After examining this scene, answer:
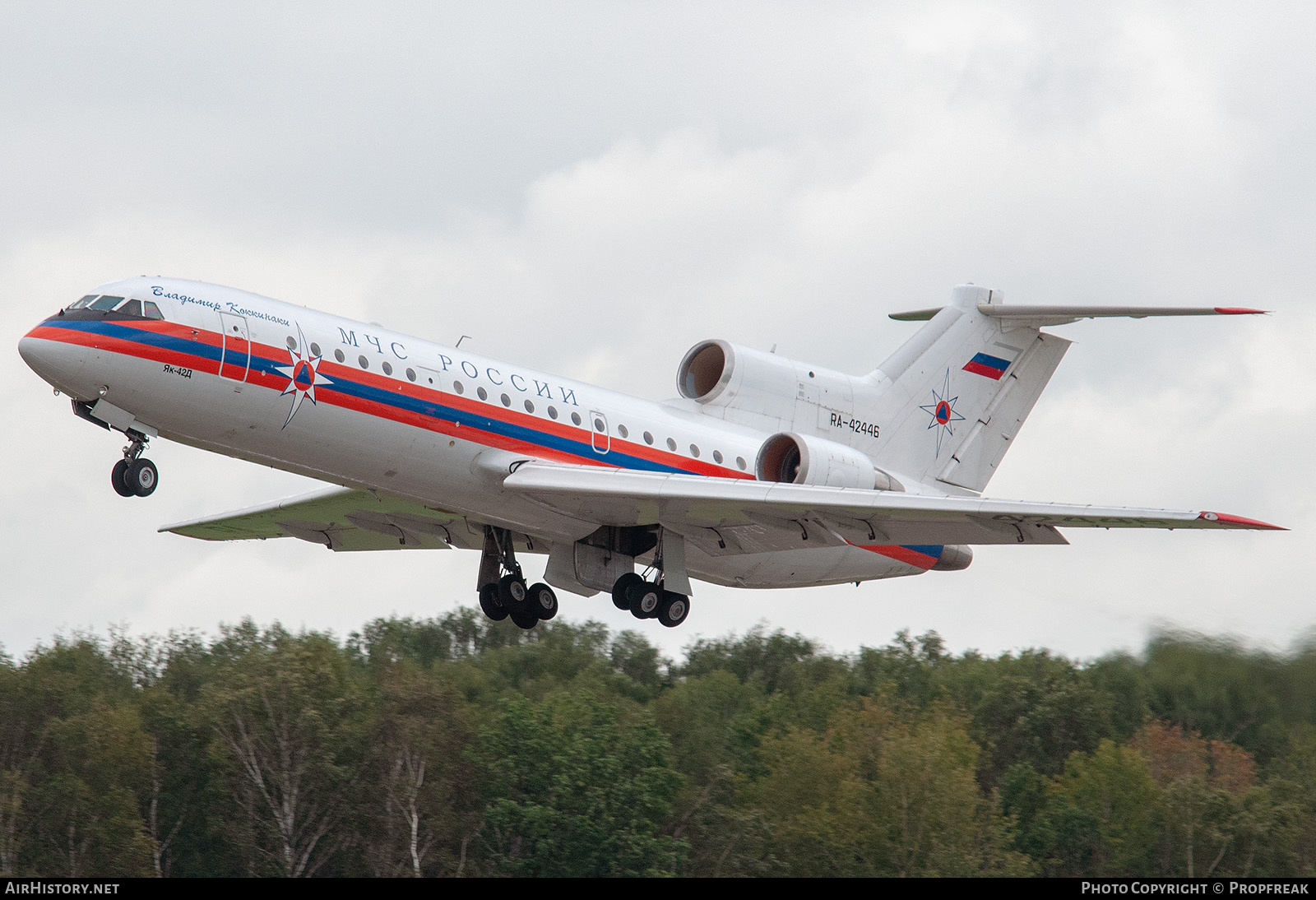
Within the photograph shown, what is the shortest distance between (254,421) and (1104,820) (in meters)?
30.7

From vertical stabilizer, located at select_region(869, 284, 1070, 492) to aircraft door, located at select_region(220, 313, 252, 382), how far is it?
11.2 metres

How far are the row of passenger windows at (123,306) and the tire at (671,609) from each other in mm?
8081

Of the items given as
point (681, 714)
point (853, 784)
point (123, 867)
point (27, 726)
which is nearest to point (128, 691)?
point (27, 726)

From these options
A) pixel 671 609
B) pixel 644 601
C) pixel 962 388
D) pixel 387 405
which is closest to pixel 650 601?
pixel 644 601

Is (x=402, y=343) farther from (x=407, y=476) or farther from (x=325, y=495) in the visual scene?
(x=325, y=495)

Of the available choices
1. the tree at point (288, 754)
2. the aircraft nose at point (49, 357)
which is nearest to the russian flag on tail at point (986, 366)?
the aircraft nose at point (49, 357)

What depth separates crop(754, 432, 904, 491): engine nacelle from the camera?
24094 mm

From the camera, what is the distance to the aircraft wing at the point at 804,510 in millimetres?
21344

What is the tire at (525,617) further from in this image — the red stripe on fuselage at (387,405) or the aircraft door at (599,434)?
the aircraft door at (599,434)

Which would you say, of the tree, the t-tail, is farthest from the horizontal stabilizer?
the tree

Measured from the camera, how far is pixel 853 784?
142ft

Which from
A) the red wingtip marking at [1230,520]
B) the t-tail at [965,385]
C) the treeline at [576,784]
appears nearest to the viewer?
the red wingtip marking at [1230,520]

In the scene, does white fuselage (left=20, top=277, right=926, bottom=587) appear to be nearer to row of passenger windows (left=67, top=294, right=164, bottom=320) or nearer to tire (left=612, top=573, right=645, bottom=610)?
row of passenger windows (left=67, top=294, right=164, bottom=320)

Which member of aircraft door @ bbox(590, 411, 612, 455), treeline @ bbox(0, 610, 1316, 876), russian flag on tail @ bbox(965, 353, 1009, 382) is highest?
russian flag on tail @ bbox(965, 353, 1009, 382)
